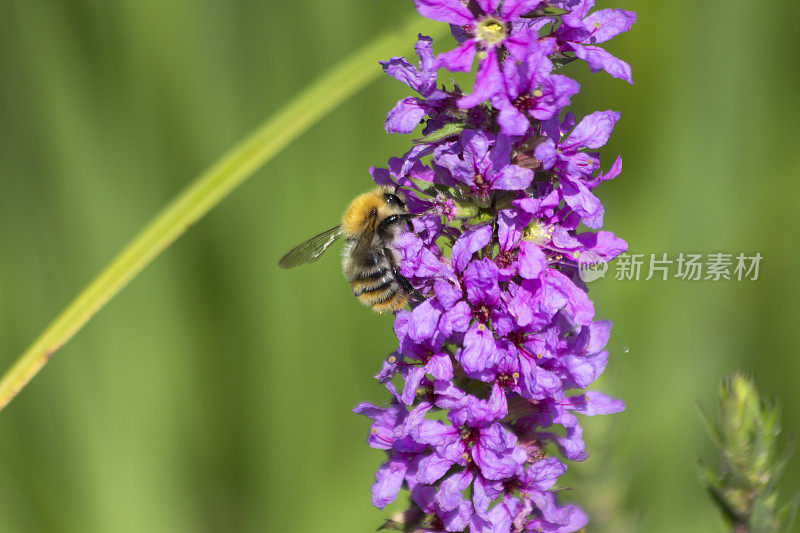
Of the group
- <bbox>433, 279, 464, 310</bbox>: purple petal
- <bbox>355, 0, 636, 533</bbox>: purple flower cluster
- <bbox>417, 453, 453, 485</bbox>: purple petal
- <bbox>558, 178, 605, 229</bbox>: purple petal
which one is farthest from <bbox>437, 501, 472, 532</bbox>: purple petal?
<bbox>558, 178, 605, 229</bbox>: purple petal

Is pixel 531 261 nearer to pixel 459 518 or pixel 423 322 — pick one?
pixel 423 322

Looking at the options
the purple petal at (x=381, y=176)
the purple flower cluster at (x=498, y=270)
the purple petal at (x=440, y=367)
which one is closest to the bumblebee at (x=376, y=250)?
the purple petal at (x=381, y=176)

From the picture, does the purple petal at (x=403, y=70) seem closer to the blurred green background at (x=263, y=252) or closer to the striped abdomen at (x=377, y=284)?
the striped abdomen at (x=377, y=284)

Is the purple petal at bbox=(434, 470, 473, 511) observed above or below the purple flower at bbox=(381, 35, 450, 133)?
below

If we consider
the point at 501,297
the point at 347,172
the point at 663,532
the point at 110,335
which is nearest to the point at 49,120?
the point at 110,335

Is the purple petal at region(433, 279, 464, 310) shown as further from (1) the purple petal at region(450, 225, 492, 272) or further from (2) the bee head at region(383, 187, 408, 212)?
(2) the bee head at region(383, 187, 408, 212)

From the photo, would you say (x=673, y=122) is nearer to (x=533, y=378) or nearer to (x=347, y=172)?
(x=347, y=172)

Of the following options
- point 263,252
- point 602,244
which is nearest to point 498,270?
point 602,244
